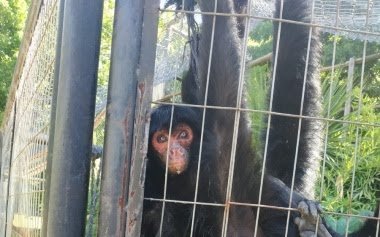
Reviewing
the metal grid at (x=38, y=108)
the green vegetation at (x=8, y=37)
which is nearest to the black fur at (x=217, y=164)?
the metal grid at (x=38, y=108)

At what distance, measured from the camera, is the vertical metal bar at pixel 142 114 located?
6.34 feet

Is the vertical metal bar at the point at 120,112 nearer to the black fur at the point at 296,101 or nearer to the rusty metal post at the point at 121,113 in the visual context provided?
the rusty metal post at the point at 121,113

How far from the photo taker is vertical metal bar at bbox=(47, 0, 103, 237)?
6.29ft

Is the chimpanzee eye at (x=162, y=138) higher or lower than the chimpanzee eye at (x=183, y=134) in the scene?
lower

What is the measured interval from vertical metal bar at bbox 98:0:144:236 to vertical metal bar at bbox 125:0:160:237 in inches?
0.8

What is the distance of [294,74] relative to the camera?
3.74 metres

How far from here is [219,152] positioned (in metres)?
2.72

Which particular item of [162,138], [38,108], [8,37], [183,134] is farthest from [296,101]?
[8,37]

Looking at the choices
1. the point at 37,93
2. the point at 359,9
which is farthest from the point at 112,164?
the point at 359,9

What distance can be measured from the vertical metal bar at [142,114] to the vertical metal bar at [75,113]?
0.15 meters

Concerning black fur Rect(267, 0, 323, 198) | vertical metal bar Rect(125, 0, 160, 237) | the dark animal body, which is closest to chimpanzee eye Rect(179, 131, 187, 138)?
the dark animal body

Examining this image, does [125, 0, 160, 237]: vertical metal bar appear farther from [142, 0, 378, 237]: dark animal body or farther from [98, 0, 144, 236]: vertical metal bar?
[142, 0, 378, 237]: dark animal body

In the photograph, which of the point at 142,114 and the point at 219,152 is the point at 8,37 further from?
the point at 142,114

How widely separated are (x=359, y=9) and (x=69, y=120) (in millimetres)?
2316
